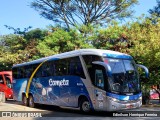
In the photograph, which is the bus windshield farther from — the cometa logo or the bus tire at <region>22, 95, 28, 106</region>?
the bus tire at <region>22, 95, 28, 106</region>

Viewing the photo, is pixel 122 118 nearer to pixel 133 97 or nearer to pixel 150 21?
pixel 133 97

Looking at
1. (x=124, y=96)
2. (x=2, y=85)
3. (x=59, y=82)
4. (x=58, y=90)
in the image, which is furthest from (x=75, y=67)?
(x=2, y=85)

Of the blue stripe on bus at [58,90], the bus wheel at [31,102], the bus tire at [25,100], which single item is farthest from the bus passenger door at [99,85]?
the bus tire at [25,100]

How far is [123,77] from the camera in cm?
1497

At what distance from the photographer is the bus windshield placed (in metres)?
14.7

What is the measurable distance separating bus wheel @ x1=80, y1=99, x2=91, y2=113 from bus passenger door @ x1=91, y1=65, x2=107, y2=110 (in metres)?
0.68

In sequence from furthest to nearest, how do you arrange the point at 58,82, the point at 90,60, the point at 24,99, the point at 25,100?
the point at 24,99 < the point at 25,100 < the point at 58,82 < the point at 90,60

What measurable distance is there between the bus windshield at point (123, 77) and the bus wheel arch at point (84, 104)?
1773mm

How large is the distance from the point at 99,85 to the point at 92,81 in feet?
1.62

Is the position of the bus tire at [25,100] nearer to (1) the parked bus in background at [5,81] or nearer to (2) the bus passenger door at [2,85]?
(1) the parked bus in background at [5,81]

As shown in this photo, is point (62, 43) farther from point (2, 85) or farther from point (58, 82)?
point (58, 82)

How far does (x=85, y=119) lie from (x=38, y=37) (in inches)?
1104

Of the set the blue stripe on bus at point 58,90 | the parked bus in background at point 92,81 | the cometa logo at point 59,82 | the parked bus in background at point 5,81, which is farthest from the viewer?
the parked bus in background at point 5,81

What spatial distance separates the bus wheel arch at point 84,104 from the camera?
51.4 ft
